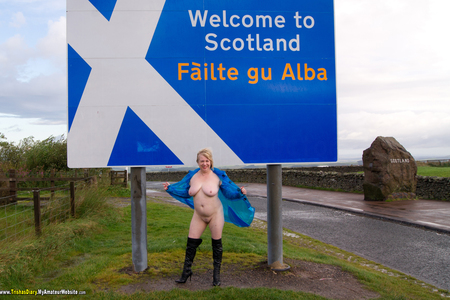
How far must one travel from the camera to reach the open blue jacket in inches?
187

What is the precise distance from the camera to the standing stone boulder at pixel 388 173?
1592cm

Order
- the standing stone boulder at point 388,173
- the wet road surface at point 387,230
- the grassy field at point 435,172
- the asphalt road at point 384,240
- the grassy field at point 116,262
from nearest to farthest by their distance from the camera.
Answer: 1. the grassy field at point 116,262
2. the asphalt road at point 384,240
3. the wet road surface at point 387,230
4. the standing stone boulder at point 388,173
5. the grassy field at point 435,172

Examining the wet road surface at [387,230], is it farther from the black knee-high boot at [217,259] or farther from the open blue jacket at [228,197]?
the black knee-high boot at [217,259]

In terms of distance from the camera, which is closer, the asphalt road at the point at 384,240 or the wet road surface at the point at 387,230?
the asphalt road at the point at 384,240

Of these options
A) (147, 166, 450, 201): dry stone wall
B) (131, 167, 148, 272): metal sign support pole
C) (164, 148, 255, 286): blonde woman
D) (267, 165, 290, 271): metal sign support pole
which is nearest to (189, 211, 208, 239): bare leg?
(164, 148, 255, 286): blonde woman

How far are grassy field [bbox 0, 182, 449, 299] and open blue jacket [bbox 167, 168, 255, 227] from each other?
97 cm

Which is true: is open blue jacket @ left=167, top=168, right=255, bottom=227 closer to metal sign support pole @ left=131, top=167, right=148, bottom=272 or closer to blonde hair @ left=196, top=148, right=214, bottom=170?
blonde hair @ left=196, top=148, right=214, bottom=170

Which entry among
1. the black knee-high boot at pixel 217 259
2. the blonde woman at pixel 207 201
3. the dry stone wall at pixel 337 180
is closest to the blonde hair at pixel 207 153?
the blonde woman at pixel 207 201

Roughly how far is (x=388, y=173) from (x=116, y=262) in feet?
45.3

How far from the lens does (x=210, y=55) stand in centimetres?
512

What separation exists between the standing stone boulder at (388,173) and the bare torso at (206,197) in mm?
13232

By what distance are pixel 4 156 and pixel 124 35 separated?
22621 mm

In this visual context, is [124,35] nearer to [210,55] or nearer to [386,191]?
[210,55]

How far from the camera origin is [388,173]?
52.4 ft
